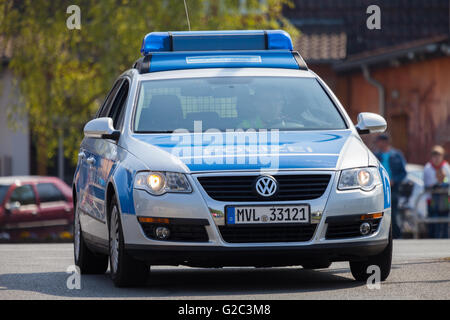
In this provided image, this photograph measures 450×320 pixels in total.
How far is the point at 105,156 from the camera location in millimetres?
10078

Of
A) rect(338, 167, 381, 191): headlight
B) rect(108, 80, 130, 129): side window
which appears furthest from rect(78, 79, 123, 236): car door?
rect(338, 167, 381, 191): headlight

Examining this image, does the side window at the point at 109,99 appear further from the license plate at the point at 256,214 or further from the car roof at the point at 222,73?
the license plate at the point at 256,214

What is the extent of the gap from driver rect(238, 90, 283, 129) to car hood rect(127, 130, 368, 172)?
0.28 metres

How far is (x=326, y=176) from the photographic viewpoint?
8.99m

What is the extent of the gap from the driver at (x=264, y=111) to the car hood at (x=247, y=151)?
278mm

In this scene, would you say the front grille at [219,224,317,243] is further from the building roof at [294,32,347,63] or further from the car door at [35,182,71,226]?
the building roof at [294,32,347,63]

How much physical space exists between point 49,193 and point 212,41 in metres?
15.1

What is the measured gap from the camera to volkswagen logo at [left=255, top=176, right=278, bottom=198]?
8844mm

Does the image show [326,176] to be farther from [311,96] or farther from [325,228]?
[311,96]

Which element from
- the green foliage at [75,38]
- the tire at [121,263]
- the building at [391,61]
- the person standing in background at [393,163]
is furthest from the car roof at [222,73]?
the building at [391,61]

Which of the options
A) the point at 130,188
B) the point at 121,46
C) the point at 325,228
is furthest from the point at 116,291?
the point at 121,46

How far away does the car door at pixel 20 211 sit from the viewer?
24359mm

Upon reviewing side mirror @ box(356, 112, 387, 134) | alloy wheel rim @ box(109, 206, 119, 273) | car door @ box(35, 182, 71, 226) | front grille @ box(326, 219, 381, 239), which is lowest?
car door @ box(35, 182, 71, 226)

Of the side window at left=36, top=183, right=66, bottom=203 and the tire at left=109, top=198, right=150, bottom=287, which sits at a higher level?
the tire at left=109, top=198, right=150, bottom=287
